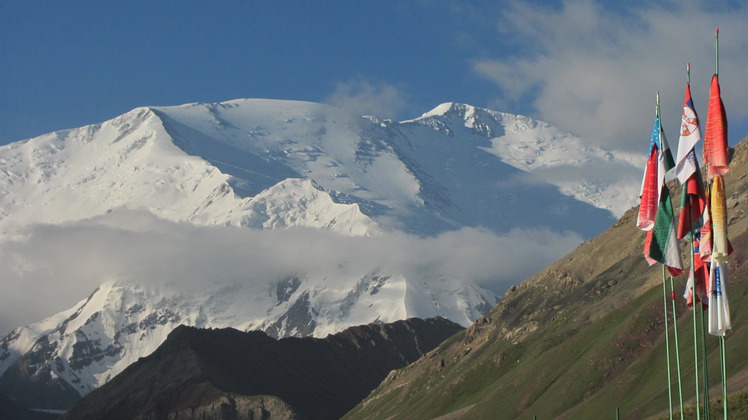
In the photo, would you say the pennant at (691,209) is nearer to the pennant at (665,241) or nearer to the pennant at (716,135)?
the pennant at (665,241)

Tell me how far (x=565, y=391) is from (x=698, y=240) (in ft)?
482

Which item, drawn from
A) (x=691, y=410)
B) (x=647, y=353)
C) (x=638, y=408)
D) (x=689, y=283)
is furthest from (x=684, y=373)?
(x=689, y=283)

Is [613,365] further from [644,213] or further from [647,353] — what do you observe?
[644,213]

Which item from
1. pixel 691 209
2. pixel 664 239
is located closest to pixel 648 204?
pixel 664 239

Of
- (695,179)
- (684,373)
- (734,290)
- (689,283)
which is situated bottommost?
(689,283)

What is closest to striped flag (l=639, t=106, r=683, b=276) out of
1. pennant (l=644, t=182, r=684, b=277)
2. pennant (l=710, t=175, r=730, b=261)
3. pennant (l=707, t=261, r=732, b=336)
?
pennant (l=644, t=182, r=684, b=277)

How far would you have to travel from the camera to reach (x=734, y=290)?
7352 inches

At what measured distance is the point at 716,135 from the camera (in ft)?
153

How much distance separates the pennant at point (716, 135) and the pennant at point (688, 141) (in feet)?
9.69

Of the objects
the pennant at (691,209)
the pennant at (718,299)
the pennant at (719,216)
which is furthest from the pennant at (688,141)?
the pennant at (718,299)

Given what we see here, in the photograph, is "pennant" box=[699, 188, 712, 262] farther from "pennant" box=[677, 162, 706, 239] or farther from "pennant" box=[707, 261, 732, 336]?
"pennant" box=[707, 261, 732, 336]

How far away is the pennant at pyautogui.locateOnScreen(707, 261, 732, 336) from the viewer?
1929 inches

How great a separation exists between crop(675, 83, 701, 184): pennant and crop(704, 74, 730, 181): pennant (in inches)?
116

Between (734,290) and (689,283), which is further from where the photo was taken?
(734,290)
